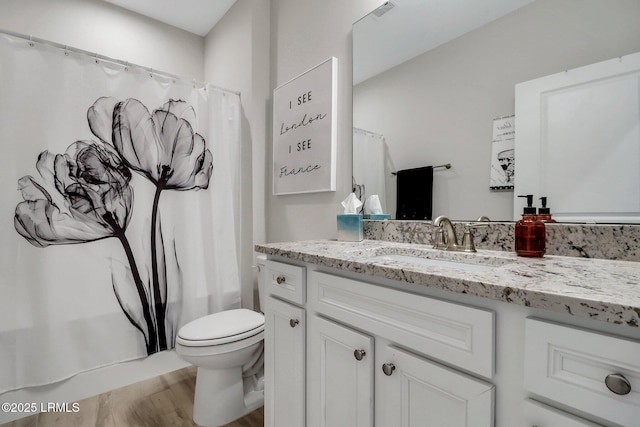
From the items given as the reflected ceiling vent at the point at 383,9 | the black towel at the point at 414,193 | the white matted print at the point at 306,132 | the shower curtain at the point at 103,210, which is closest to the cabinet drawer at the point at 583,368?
the black towel at the point at 414,193

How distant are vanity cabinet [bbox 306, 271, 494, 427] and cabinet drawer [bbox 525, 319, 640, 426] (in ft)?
0.24

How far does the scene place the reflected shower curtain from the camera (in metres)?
1.40

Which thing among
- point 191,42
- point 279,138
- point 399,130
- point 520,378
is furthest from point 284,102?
point 520,378

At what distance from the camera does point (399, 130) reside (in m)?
1.33

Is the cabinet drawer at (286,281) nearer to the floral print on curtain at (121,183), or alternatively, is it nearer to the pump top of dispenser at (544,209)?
the pump top of dispenser at (544,209)

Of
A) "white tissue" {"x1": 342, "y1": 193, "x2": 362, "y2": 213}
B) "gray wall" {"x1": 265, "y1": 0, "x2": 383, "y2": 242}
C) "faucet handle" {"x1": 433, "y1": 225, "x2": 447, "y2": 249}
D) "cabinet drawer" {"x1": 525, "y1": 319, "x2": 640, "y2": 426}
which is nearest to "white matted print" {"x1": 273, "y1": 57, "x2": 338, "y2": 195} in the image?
"gray wall" {"x1": 265, "y1": 0, "x2": 383, "y2": 242}

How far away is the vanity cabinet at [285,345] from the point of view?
1006 mm

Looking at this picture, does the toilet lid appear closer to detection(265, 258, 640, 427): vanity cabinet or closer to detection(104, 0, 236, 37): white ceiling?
detection(265, 258, 640, 427): vanity cabinet

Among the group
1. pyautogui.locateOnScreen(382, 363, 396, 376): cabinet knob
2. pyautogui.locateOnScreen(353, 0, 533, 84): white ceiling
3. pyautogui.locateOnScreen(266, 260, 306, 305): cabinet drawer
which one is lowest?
pyautogui.locateOnScreen(382, 363, 396, 376): cabinet knob

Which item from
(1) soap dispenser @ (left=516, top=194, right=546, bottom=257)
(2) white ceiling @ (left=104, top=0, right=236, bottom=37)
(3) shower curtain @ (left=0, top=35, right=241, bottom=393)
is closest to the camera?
(1) soap dispenser @ (left=516, top=194, right=546, bottom=257)

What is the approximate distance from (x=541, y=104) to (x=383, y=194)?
2.18 feet

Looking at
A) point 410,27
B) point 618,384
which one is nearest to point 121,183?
point 410,27

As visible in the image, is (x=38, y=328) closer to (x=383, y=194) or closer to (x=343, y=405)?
(x=343, y=405)

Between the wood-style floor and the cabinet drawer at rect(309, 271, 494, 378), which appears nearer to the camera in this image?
the cabinet drawer at rect(309, 271, 494, 378)
